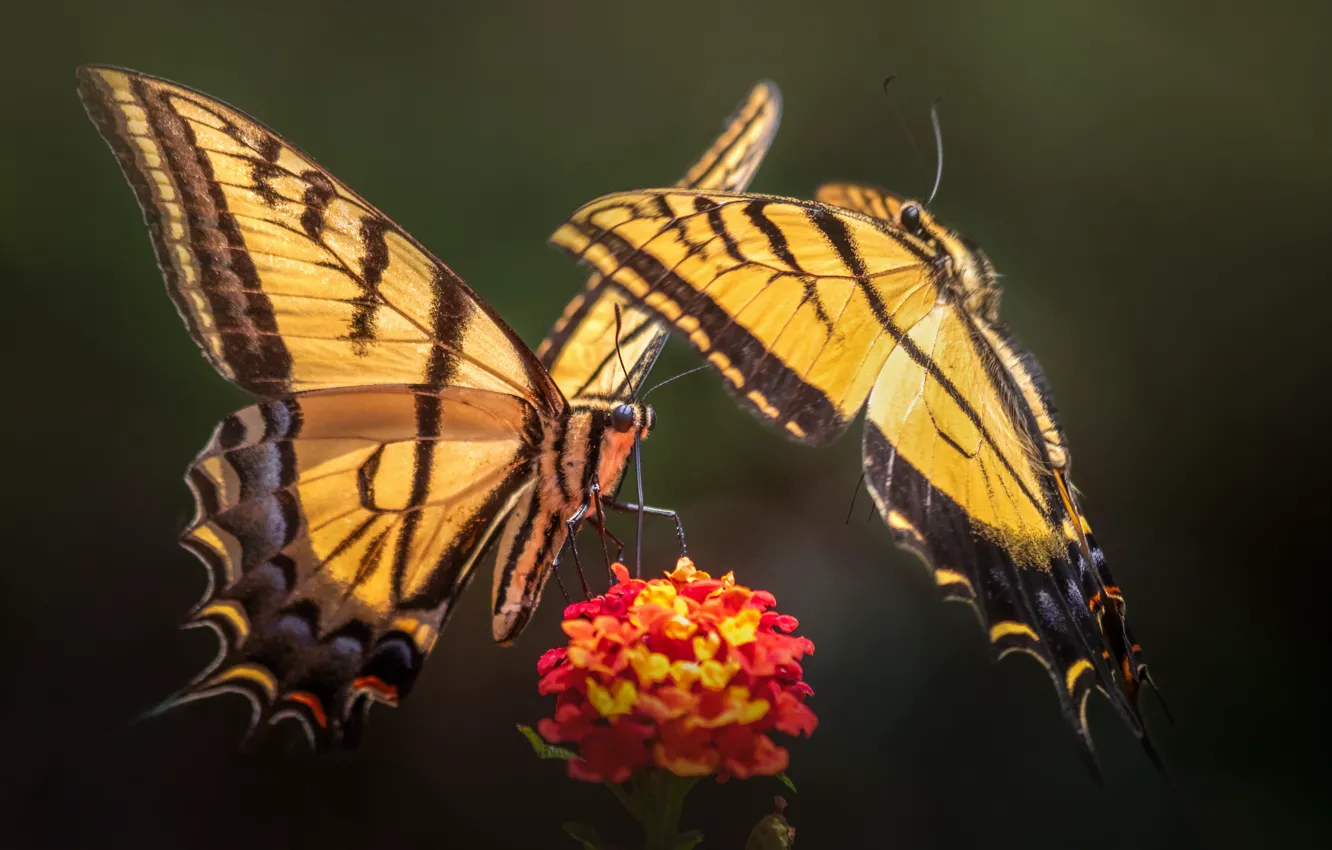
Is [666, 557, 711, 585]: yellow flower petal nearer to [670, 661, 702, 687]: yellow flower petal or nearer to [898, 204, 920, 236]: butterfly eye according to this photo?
[670, 661, 702, 687]: yellow flower petal

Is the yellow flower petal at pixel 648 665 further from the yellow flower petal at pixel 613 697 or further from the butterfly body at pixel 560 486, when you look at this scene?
the butterfly body at pixel 560 486

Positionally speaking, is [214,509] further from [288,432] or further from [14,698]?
[14,698]

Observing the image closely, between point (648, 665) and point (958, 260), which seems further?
point (958, 260)

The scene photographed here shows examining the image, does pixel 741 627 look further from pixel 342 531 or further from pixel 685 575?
pixel 342 531

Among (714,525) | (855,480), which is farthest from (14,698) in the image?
(855,480)

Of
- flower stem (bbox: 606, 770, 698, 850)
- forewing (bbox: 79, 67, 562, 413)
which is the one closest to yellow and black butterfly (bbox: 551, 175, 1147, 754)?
forewing (bbox: 79, 67, 562, 413)

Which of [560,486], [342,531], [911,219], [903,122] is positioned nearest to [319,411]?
[342,531]
